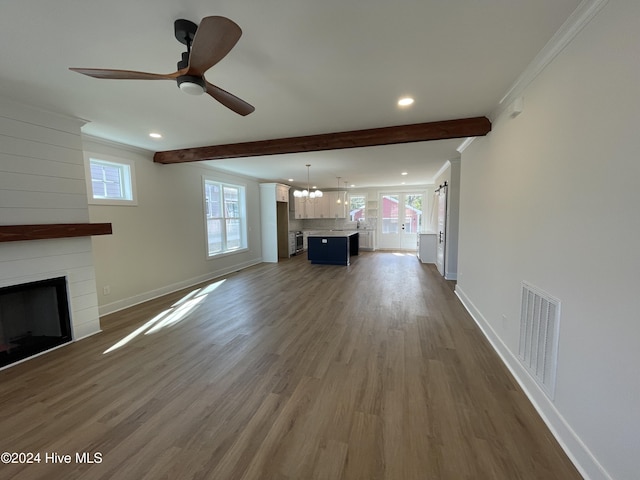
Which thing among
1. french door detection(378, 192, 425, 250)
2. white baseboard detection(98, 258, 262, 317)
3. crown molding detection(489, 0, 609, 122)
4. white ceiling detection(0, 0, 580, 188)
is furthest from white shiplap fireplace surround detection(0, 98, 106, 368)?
french door detection(378, 192, 425, 250)

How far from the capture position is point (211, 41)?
133 centimetres

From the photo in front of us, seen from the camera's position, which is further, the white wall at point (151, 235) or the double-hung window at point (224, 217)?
the double-hung window at point (224, 217)

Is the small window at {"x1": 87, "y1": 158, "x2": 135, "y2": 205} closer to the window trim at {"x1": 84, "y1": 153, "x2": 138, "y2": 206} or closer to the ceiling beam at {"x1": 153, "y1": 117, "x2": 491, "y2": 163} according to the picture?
the window trim at {"x1": 84, "y1": 153, "x2": 138, "y2": 206}

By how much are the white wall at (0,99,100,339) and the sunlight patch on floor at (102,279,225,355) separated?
0.56 meters

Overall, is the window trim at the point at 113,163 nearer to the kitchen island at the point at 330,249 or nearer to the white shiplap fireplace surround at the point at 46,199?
the white shiplap fireplace surround at the point at 46,199

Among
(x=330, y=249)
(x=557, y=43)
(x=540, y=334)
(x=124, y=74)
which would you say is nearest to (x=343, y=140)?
(x=557, y=43)

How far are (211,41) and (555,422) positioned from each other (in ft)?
9.83

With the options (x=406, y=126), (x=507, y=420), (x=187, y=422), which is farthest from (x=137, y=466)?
(x=406, y=126)

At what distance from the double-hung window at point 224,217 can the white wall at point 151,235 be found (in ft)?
0.81

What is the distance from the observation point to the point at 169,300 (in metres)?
4.39

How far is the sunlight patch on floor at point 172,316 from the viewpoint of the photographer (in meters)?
3.06

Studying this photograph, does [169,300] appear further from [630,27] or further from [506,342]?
[630,27]

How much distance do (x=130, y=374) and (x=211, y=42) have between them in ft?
8.81

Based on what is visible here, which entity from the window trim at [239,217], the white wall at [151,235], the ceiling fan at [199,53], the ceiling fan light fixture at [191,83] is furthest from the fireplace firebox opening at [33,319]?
the window trim at [239,217]
